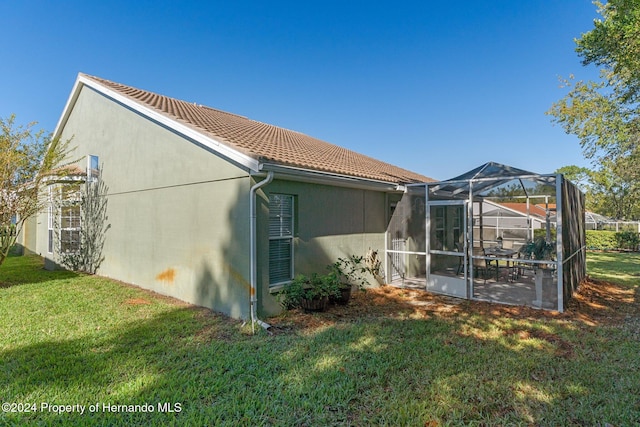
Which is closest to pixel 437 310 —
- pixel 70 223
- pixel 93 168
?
pixel 93 168

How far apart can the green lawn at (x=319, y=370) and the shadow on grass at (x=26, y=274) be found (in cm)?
396

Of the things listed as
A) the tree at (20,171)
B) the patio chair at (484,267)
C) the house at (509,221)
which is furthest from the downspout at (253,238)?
the house at (509,221)

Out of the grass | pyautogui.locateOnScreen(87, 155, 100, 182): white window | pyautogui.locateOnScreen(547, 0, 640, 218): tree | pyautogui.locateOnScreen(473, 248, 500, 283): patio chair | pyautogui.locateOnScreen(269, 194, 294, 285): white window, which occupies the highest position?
pyautogui.locateOnScreen(547, 0, 640, 218): tree

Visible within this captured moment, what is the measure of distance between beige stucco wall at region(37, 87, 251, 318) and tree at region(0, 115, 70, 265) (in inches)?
55.9

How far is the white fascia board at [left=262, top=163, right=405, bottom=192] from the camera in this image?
20.1 feet

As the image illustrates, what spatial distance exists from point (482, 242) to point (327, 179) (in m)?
6.56

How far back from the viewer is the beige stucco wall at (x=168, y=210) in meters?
6.18

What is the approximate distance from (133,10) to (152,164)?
6712 millimetres

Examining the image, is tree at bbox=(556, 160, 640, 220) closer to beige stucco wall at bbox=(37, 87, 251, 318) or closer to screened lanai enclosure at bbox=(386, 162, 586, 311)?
screened lanai enclosure at bbox=(386, 162, 586, 311)

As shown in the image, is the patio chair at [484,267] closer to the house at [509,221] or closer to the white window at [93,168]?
the house at [509,221]

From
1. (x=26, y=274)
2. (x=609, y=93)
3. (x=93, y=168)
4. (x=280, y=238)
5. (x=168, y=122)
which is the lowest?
(x=26, y=274)

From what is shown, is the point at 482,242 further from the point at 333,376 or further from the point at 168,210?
the point at 168,210

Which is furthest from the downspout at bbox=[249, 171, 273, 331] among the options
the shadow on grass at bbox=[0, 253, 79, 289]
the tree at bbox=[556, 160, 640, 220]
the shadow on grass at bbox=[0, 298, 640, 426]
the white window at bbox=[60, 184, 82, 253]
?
the tree at bbox=[556, 160, 640, 220]

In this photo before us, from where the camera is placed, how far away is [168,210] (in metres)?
7.64
